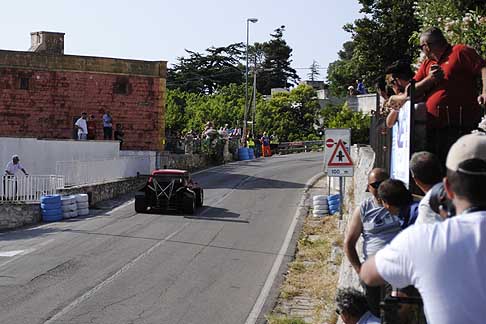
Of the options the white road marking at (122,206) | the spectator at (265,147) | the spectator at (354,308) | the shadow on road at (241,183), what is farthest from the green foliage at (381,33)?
the spectator at (354,308)

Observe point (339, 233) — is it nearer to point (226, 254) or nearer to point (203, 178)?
point (226, 254)

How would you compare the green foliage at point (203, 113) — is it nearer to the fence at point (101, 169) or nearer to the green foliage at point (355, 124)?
the fence at point (101, 169)

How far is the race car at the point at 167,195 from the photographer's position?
86.2ft

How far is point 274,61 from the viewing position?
11138cm

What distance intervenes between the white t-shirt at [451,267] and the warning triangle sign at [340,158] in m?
17.2

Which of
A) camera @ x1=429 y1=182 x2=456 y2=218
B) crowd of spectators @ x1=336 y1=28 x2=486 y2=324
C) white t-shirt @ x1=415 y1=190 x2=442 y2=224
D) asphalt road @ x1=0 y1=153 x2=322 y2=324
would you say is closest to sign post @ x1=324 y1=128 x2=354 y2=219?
asphalt road @ x1=0 y1=153 x2=322 y2=324

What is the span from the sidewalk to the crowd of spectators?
4777 mm

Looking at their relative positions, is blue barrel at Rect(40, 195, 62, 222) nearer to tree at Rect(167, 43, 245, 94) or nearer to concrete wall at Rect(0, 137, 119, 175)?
concrete wall at Rect(0, 137, 119, 175)

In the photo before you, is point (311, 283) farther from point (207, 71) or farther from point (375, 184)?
point (207, 71)

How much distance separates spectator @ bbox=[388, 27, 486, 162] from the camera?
7.82 m

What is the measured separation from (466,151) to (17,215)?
22450 mm

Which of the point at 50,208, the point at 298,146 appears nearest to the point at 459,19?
the point at 50,208

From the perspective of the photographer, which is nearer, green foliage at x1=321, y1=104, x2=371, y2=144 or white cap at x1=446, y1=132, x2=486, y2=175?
white cap at x1=446, y1=132, x2=486, y2=175

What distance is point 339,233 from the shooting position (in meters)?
20.9
